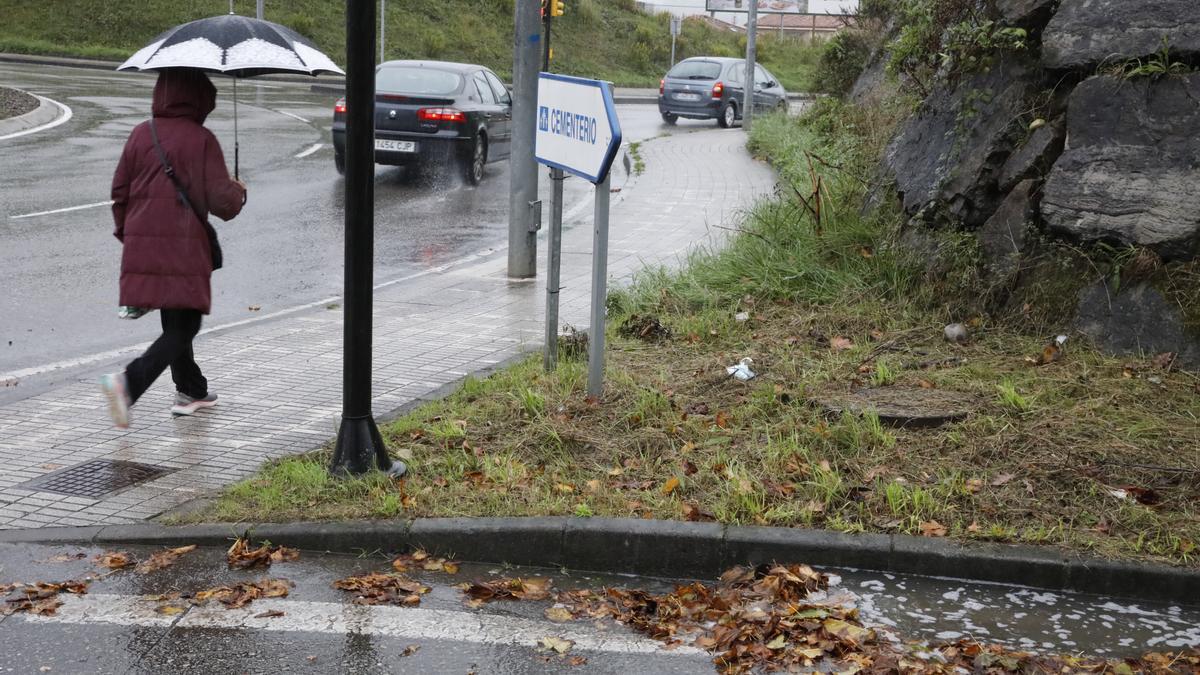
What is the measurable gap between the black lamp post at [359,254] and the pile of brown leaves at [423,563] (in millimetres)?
679

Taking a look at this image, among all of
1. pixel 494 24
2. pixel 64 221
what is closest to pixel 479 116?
pixel 64 221

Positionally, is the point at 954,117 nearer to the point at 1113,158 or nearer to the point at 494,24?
the point at 1113,158

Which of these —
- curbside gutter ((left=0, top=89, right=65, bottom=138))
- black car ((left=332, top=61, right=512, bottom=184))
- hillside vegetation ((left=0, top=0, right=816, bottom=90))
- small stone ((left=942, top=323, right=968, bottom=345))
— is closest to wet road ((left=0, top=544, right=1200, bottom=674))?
small stone ((left=942, top=323, right=968, bottom=345))

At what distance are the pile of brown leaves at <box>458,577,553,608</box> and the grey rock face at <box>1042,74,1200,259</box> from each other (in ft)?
13.0

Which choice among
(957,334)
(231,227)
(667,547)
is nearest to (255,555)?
(667,547)

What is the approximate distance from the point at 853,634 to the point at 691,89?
1046 inches

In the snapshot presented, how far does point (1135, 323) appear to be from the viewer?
673cm

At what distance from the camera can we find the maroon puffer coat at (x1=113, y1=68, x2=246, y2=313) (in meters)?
6.32

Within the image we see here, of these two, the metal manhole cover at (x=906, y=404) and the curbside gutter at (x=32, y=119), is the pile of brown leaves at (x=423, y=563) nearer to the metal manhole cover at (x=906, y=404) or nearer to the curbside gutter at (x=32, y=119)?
the metal manhole cover at (x=906, y=404)

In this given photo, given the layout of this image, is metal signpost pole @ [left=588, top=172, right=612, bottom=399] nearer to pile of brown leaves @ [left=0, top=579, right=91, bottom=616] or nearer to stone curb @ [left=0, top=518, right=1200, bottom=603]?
stone curb @ [left=0, top=518, right=1200, bottom=603]

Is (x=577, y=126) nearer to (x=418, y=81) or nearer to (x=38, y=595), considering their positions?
(x=38, y=595)

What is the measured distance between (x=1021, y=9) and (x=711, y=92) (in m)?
22.1

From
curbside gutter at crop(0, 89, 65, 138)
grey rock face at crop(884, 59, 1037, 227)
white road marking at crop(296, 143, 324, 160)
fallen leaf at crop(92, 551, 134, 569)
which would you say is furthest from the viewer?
curbside gutter at crop(0, 89, 65, 138)

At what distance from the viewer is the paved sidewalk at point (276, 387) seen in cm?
566
